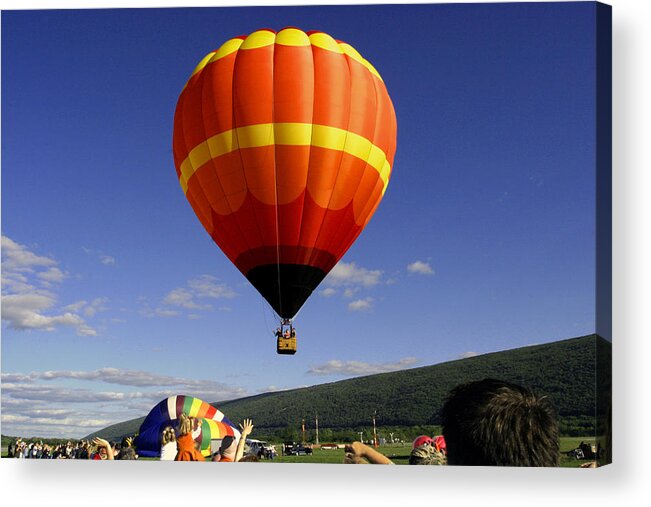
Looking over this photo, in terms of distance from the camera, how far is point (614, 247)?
10.3 m

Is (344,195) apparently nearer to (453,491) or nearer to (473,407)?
(453,491)

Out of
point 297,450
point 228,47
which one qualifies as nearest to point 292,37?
point 228,47

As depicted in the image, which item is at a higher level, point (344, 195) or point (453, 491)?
point (344, 195)

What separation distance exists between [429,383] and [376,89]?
3246cm

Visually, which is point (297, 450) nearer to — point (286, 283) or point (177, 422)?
point (177, 422)

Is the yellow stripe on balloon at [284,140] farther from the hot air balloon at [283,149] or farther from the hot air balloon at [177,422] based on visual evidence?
the hot air balloon at [177,422]

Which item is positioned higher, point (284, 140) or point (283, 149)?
point (284, 140)

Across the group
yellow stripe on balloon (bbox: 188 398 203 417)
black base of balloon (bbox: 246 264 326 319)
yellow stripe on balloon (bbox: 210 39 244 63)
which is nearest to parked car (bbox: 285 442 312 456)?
yellow stripe on balloon (bbox: 188 398 203 417)

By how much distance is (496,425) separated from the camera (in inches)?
147

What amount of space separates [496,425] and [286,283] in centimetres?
1055

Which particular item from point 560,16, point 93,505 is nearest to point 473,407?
point 93,505

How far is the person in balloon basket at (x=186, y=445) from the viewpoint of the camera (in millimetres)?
8894

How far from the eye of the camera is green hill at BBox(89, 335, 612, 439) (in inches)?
1460

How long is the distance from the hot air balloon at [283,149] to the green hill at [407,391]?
21.5 m
